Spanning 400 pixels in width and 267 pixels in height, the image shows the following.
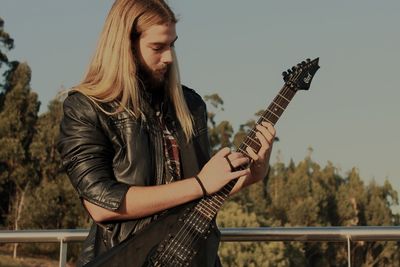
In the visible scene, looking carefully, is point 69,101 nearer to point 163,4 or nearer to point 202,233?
point 163,4

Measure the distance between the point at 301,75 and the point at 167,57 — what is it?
49 centimetres

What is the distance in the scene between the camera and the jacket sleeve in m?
2.56

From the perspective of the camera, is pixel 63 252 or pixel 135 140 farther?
pixel 63 252

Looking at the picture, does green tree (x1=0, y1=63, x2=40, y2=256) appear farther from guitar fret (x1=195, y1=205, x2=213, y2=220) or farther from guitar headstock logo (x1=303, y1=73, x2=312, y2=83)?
guitar fret (x1=195, y1=205, x2=213, y2=220)

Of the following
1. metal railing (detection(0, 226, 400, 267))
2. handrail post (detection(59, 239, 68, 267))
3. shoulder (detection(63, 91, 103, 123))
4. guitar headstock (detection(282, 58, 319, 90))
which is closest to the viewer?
shoulder (detection(63, 91, 103, 123))

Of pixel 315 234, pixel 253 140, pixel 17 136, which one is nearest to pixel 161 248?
pixel 253 140

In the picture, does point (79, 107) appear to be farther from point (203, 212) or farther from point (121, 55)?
point (203, 212)

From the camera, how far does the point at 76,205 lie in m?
40.2

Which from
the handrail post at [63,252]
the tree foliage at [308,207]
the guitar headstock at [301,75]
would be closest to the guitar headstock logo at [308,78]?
the guitar headstock at [301,75]

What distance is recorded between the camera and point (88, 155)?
2598 mm

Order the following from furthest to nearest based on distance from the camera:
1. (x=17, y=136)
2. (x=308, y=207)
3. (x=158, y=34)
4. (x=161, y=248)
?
(x=308, y=207) < (x=17, y=136) < (x=158, y=34) < (x=161, y=248)

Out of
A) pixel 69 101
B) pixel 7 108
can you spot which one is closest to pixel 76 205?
pixel 7 108

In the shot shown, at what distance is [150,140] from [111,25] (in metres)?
0.41

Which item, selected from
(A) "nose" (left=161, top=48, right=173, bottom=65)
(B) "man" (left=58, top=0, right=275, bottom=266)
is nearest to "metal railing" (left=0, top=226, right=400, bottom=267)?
(B) "man" (left=58, top=0, right=275, bottom=266)
